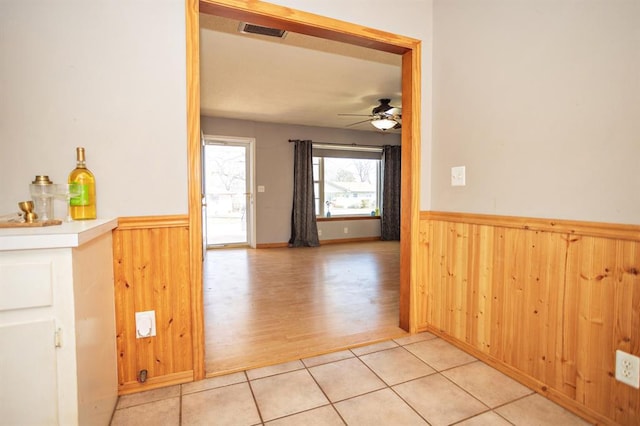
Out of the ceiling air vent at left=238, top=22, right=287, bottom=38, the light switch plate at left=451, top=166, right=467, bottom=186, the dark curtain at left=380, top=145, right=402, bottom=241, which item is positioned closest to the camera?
the light switch plate at left=451, top=166, right=467, bottom=186

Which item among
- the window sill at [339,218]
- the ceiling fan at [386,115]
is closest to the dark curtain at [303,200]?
the window sill at [339,218]

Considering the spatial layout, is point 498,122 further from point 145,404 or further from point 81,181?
point 145,404

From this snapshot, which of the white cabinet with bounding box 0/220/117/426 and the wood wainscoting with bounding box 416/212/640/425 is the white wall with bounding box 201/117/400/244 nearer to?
the wood wainscoting with bounding box 416/212/640/425

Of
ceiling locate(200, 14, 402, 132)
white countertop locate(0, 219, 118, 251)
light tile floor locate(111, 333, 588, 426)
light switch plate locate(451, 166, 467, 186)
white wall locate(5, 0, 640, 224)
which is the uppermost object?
ceiling locate(200, 14, 402, 132)

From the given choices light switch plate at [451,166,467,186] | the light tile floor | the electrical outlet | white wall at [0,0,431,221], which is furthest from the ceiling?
the electrical outlet

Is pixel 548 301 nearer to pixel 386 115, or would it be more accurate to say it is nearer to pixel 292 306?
pixel 292 306

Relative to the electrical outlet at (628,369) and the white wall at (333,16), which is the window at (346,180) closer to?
the white wall at (333,16)

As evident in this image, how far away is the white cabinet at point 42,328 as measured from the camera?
36.1 inches

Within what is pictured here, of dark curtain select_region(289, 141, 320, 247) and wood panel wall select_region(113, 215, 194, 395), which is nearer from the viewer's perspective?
wood panel wall select_region(113, 215, 194, 395)

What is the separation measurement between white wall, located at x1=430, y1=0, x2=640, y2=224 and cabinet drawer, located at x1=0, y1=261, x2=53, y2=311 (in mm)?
2028

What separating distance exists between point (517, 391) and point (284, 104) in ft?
14.7

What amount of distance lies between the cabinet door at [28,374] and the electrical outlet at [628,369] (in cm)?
206

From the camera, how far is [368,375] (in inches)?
70.6

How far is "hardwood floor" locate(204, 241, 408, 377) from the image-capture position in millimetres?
2127
